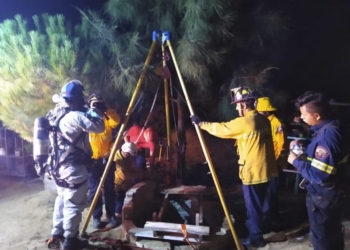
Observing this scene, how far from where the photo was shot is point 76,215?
4.67 metres

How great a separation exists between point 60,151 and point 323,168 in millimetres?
2903

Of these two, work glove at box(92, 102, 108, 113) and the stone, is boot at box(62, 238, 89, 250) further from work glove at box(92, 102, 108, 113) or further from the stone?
work glove at box(92, 102, 108, 113)

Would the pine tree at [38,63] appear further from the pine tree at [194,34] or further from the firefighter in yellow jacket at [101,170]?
the firefighter in yellow jacket at [101,170]

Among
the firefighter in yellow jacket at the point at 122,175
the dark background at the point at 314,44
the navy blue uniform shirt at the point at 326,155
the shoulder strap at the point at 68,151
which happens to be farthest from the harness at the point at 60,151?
the dark background at the point at 314,44

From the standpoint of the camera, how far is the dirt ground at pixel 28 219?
494 cm

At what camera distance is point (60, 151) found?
4.66m

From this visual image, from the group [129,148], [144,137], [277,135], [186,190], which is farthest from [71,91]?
[277,135]

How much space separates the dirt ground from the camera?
4941 mm

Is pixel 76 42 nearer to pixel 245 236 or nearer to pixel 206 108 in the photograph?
pixel 206 108

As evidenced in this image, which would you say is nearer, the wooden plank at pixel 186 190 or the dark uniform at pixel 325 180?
the dark uniform at pixel 325 180

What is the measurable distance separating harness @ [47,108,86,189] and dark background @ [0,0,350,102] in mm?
4279

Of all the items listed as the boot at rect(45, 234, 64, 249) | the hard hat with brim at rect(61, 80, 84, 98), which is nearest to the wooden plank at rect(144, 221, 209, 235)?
the boot at rect(45, 234, 64, 249)

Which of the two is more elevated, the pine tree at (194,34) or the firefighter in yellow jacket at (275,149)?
the pine tree at (194,34)

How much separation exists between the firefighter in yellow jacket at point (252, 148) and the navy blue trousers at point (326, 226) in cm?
109
